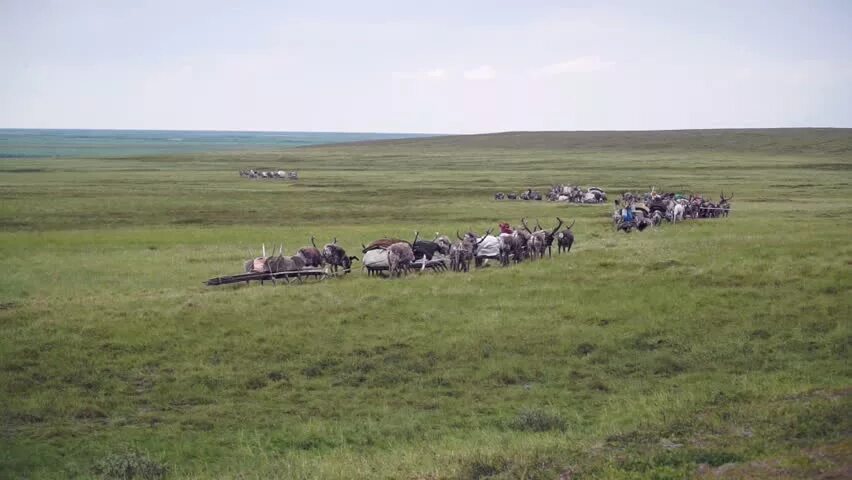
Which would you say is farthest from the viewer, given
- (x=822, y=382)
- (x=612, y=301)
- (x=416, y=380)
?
(x=612, y=301)

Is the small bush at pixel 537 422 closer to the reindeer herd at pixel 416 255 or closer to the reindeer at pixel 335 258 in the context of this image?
the reindeer herd at pixel 416 255

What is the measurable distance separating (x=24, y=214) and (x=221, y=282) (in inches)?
1045

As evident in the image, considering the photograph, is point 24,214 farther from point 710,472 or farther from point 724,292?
point 710,472

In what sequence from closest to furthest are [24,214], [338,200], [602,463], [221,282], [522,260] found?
[602,463] < [221,282] < [522,260] < [24,214] < [338,200]

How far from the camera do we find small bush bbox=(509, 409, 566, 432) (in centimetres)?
1480

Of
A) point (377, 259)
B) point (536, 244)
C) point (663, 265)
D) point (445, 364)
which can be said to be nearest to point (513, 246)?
point (536, 244)

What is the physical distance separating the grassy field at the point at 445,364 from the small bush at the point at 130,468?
0.15 ft

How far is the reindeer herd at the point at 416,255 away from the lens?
26547 millimetres

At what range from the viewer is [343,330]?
2083cm

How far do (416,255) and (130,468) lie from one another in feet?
52.8

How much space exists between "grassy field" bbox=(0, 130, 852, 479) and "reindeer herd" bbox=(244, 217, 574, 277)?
993 millimetres

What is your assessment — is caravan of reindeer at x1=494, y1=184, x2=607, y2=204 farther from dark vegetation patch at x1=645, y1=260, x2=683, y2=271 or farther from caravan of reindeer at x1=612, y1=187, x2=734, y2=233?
dark vegetation patch at x1=645, y1=260, x2=683, y2=271

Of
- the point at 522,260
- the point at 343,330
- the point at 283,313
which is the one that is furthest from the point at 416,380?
the point at 522,260

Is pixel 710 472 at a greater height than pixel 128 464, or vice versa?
pixel 710 472
